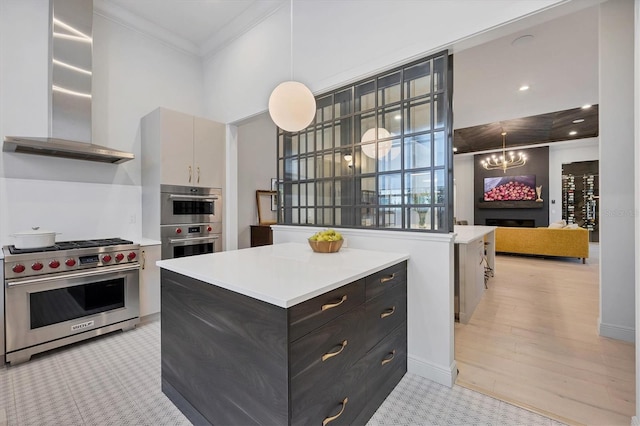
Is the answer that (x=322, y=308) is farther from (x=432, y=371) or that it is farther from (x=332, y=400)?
(x=432, y=371)

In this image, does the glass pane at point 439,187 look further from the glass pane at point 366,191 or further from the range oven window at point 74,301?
the range oven window at point 74,301

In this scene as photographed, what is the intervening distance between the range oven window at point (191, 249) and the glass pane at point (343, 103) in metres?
2.20

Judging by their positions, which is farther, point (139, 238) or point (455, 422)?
point (139, 238)

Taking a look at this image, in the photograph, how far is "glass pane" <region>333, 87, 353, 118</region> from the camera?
245 centimetres

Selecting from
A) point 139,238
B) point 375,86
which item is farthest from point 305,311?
point 139,238

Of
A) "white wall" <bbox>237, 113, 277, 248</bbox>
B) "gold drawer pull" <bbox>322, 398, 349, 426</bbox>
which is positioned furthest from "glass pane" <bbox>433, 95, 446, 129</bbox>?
"white wall" <bbox>237, 113, 277, 248</bbox>

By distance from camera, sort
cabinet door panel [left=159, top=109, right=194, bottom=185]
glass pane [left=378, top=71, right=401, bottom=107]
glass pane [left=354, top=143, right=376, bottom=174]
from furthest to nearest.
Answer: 1. cabinet door panel [left=159, top=109, right=194, bottom=185]
2. glass pane [left=354, top=143, right=376, bottom=174]
3. glass pane [left=378, top=71, right=401, bottom=107]

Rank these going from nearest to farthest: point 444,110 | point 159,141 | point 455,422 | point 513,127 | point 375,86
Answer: point 455,422
point 444,110
point 375,86
point 159,141
point 513,127

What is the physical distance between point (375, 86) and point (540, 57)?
2.58m

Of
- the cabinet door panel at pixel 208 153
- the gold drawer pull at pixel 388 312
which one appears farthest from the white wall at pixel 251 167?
the gold drawer pull at pixel 388 312

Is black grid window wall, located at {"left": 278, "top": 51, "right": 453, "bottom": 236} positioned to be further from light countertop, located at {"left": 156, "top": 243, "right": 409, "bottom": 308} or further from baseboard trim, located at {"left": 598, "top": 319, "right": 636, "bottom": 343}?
baseboard trim, located at {"left": 598, "top": 319, "right": 636, "bottom": 343}

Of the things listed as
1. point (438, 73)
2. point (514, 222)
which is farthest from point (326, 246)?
point (514, 222)

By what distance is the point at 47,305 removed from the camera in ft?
7.47

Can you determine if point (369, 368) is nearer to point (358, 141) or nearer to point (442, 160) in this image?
point (442, 160)
